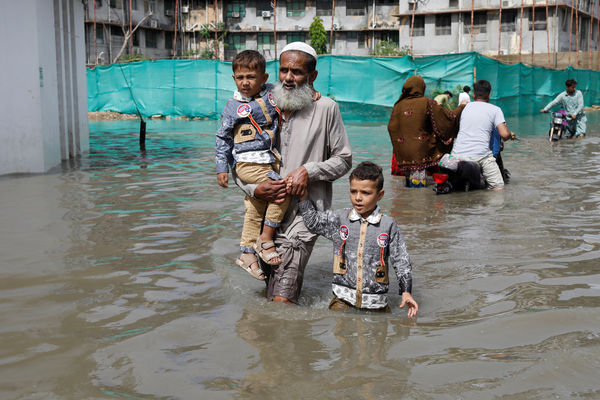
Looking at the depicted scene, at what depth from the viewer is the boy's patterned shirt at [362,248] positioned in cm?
394

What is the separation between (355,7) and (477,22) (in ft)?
34.0

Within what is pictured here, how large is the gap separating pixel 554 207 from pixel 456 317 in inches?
173

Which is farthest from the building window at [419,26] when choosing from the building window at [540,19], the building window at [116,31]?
the building window at [116,31]

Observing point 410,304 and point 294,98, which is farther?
point 294,98

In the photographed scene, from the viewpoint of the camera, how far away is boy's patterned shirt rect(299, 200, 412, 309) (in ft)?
12.9

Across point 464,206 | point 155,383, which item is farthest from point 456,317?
point 464,206

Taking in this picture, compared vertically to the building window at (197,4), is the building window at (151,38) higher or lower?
lower

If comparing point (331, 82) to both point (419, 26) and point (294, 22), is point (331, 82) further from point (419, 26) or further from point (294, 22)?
point (294, 22)

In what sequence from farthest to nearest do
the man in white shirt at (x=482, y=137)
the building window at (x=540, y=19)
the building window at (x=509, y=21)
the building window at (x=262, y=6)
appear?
1. the building window at (x=262, y=6)
2. the building window at (x=509, y=21)
3. the building window at (x=540, y=19)
4. the man in white shirt at (x=482, y=137)

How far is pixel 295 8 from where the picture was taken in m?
52.8

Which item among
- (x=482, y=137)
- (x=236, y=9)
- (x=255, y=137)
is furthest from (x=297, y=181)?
(x=236, y=9)

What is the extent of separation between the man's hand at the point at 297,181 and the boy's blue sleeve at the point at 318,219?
11 cm

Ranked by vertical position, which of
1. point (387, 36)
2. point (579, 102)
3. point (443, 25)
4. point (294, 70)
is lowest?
point (579, 102)

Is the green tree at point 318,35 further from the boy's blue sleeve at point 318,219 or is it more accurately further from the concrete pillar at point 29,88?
the boy's blue sleeve at point 318,219
